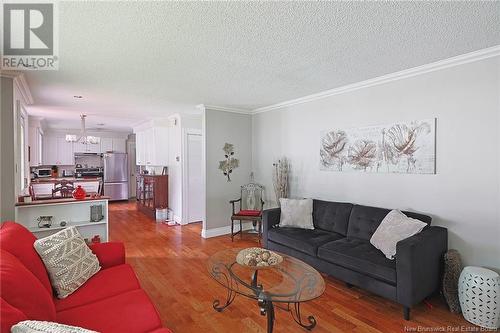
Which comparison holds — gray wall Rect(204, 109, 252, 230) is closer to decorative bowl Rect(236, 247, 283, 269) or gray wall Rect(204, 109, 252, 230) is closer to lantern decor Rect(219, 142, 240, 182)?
lantern decor Rect(219, 142, 240, 182)

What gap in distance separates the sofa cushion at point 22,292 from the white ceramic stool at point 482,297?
3.10 m

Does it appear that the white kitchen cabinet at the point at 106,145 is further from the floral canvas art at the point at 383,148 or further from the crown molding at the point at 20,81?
the floral canvas art at the point at 383,148

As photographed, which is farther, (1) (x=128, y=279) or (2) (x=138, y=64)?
(2) (x=138, y=64)

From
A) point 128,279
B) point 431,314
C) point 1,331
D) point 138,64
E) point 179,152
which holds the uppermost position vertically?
point 138,64

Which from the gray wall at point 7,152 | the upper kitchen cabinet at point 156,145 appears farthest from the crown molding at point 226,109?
the gray wall at point 7,152

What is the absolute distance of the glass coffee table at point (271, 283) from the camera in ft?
6.30

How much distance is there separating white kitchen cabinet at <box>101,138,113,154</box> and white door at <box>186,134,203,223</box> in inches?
187


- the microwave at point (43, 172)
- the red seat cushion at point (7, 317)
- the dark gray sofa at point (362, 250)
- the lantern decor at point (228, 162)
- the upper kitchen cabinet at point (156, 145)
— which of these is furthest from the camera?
the microwave at point (43, 172)

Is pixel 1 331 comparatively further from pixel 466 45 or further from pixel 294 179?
pixel 294 179

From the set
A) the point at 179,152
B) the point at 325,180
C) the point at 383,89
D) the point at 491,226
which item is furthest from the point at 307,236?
the point at 179,152

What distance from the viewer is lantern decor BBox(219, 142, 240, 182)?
16.8ft

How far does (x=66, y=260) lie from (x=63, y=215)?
1878mm

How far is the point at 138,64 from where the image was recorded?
2.83 meters

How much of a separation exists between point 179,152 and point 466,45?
16.3ft
